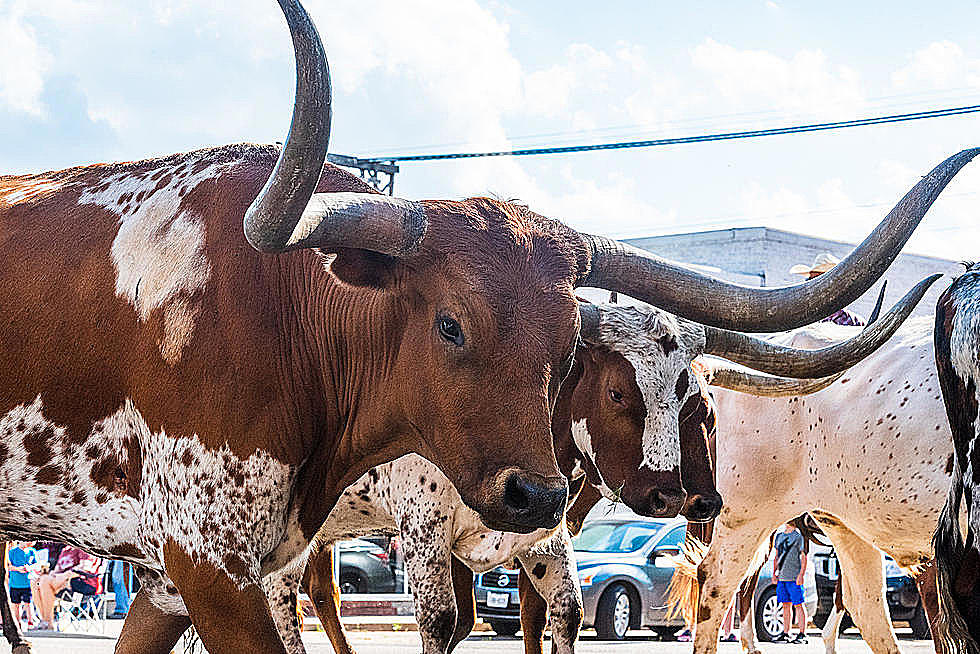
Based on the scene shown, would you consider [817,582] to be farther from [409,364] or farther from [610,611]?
[409,364]

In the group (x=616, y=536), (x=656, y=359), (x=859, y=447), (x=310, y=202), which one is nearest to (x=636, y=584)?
(x=616, y=536)

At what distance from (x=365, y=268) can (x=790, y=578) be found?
13.9m

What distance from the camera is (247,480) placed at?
3.86 m

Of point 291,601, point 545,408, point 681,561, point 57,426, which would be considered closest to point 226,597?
point 57,426

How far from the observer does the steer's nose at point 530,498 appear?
3725 millimetres

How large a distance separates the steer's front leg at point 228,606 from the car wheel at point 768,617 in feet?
48.3

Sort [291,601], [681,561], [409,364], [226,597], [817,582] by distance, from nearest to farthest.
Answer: [226,597] < [409,364] < [291,601] < [681,561] < [817,582]

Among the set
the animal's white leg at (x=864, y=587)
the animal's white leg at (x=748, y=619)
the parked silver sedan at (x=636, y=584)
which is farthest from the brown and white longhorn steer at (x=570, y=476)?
the parked silver sedan at (x=636, y=584)

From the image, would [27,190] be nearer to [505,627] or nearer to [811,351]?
[811,351]

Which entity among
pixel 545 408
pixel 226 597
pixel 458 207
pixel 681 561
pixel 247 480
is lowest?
pixel 681 561

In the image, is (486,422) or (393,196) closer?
(486,422)

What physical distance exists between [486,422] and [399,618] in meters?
16.1

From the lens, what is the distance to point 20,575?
16453 millimetres

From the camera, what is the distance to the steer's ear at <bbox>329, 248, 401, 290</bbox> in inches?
156
